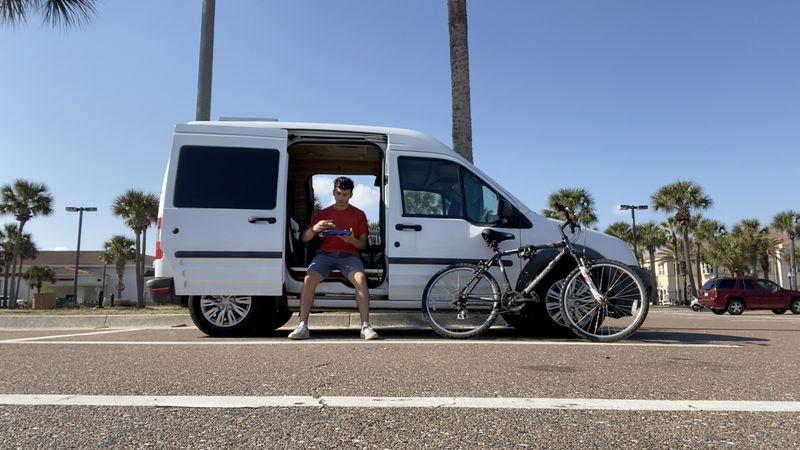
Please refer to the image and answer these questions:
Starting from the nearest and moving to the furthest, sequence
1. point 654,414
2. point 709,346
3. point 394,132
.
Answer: point 654,414 → point 709,346 → point 394,132

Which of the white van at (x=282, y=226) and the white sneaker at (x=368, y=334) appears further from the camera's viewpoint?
Result: the white van at (x=282, y=226)

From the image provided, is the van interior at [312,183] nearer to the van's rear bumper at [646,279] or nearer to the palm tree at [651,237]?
the van's rear bumper at [646,279]

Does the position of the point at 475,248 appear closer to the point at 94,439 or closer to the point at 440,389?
the point at 440,389

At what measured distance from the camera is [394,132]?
616cm

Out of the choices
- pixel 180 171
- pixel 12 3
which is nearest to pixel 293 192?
pixel 180 171

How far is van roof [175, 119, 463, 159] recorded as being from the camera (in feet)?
19.6

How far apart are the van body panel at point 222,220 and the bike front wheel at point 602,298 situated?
9.92 ft

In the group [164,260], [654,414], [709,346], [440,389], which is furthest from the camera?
[164,260]

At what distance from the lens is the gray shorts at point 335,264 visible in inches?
224

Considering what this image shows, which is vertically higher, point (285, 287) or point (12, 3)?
point (12, 3)

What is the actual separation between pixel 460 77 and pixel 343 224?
21.7 ft

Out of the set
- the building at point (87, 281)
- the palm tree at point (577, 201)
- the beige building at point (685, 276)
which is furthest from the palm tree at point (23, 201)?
the beige building at point (685, 276)

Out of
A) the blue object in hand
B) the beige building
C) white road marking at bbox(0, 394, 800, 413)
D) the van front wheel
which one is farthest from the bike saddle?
the beige building

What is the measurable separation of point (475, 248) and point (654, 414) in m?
3.51
